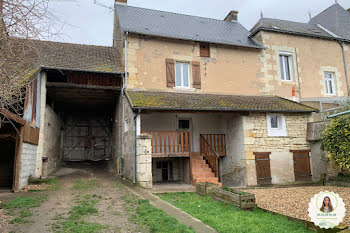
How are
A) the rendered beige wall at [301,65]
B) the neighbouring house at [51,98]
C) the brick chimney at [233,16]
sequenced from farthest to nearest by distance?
the brick chimney at [233,16] < the rendered beige wall at [301,65] < the neighbouring house at [51,98]

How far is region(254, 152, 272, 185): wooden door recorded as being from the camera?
10.3m

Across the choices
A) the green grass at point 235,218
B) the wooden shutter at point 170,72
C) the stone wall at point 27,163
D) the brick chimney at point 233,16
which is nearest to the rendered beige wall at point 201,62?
the wooden shutter at point 170,72

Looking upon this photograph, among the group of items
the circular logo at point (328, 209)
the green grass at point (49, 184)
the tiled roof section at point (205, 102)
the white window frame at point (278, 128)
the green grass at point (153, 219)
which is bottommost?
the green grass at point (153, 219)

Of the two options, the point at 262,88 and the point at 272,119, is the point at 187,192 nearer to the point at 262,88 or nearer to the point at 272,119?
the point at 272,119

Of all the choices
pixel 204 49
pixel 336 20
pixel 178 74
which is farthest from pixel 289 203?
pixel 336 20

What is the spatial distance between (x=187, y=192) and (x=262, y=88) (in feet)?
22.6

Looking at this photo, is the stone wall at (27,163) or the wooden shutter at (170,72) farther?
the wooden shutter at (170,72)

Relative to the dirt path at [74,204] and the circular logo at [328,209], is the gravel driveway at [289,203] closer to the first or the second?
the circular logo at [328,209]

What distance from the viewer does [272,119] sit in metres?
10.9

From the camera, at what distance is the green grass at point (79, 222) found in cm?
421

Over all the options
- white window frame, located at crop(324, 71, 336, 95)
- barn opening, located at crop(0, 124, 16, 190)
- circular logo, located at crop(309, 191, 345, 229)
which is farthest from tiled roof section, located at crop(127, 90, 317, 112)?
circular logo, located at crop(309, 191, 345, 229)

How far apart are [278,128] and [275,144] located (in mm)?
679

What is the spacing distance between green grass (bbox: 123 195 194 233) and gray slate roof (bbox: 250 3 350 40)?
407 inches

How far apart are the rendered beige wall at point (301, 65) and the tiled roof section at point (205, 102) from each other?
3.81ft
